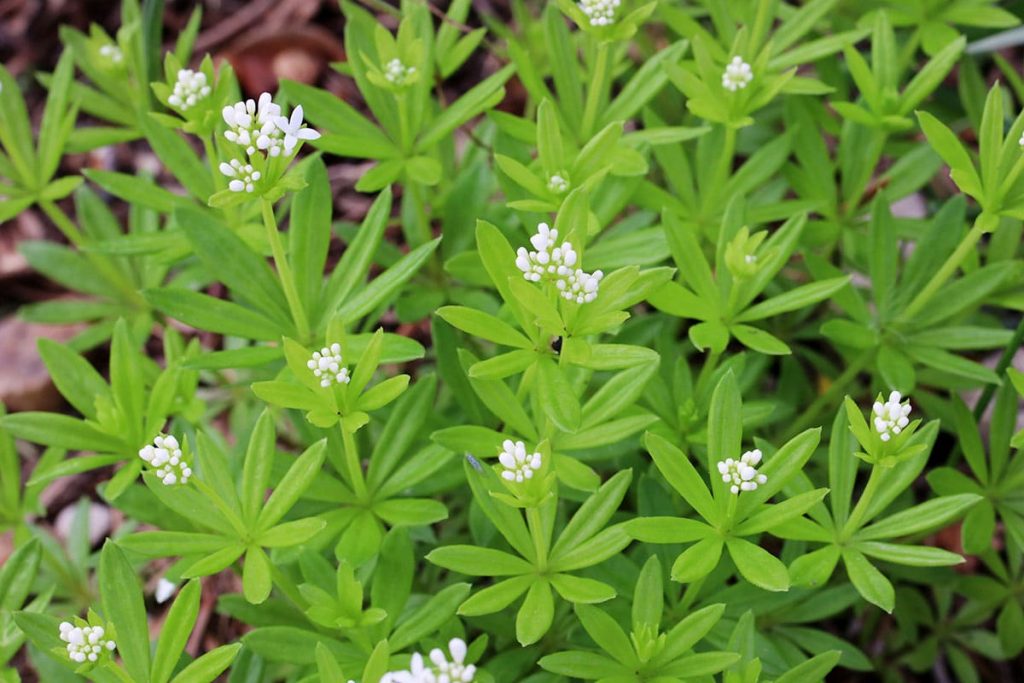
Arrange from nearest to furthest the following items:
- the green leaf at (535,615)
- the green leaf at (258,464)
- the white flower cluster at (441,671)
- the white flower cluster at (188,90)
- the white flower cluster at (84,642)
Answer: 1. the white flower cluster at (441,671)
2. the white flower cluster at (84,642)
3. the green leaf at (535,615)
4. the green leaf at (258,464)
5. the white flower cluster at (188,90)

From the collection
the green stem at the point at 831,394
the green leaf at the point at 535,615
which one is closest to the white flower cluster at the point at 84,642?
the green leaf at the point at 535,615

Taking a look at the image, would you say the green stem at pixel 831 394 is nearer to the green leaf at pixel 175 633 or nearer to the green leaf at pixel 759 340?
the green leaf at pixel 759 340

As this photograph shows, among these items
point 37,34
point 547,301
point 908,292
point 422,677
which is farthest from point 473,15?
point 422,677

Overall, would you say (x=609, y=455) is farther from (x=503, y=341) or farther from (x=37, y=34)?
(x=37, y=34)

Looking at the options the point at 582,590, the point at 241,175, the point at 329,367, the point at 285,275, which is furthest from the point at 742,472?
the point at 241,175

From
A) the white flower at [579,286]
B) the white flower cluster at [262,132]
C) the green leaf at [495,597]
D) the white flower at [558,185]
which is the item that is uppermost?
the white flower at [558,185]

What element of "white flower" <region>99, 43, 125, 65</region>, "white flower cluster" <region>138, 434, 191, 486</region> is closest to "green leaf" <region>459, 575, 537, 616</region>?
"white flower cluster" <region>138, 434, 191, 486</region>
